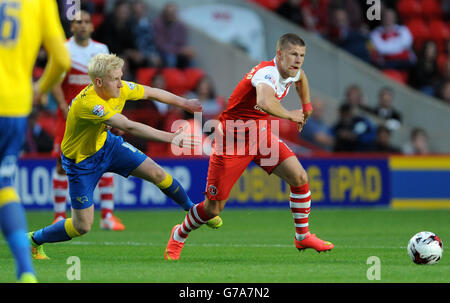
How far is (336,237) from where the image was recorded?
1054 cm

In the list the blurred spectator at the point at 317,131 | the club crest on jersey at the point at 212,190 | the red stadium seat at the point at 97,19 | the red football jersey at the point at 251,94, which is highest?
the red stadium seat at the point at 97,19

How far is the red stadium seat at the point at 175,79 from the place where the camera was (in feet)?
55.2

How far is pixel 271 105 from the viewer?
309 inches

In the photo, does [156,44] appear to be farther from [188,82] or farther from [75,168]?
[75,168]

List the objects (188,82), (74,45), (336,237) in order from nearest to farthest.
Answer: (336,237) < (74,45) < (188,82)

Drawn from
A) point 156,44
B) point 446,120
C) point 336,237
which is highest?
point 156,44

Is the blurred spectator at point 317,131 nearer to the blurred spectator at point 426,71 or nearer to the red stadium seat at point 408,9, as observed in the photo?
the blurred spectator at point 426,71

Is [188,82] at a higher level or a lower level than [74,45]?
higher

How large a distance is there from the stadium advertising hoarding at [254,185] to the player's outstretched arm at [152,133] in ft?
22.5

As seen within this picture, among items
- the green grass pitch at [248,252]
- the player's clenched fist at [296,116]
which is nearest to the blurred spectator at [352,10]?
the green grass pitch at [248,252]

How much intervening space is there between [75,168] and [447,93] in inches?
441

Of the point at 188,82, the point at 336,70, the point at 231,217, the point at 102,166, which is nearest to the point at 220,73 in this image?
the point at 188,82

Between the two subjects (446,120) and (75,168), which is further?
Answer: (446,120)

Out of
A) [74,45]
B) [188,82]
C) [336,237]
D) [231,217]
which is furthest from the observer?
[188,82]
